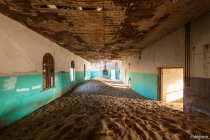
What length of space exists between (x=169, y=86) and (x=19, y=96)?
687 cm

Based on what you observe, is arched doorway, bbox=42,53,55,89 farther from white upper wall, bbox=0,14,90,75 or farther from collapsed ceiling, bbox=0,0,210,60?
collapsed ceiling, bbox=0,0,210,60

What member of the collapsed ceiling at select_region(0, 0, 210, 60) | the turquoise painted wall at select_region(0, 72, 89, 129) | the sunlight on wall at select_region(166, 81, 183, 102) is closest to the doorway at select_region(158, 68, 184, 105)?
the sunlight on wall at select_region(166, 81, 183, 102)

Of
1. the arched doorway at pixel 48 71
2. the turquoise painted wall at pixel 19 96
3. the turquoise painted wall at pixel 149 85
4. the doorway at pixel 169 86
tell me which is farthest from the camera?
the turquoise painted wall at pixel 149 85

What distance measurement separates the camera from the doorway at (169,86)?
6.37m

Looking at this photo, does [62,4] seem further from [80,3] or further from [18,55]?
[18,55]

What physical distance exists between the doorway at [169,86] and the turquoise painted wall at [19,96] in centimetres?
600

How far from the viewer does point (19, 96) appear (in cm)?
380

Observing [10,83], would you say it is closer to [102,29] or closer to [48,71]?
[48,71]

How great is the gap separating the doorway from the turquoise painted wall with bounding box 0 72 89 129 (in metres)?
6.00

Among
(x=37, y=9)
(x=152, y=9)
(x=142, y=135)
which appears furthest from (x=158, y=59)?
(x=37, y=9)

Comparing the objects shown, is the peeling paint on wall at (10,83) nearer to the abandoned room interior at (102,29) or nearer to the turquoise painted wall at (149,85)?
the abandoned room interior at (102,29)

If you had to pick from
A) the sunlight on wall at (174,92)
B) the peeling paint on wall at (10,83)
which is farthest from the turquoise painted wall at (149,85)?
the peeling paint on wall at (10,83)

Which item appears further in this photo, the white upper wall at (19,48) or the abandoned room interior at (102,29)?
the white upper wall at (19,48)

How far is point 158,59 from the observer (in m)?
6.27
